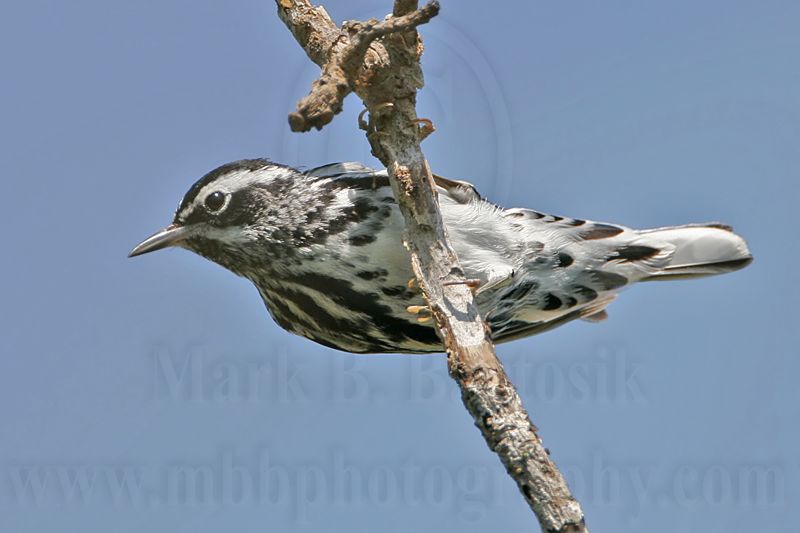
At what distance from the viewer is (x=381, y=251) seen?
17.2 feet

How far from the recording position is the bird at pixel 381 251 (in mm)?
5336

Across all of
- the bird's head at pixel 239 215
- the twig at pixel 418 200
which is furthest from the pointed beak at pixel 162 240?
the twig at pixel 418 200

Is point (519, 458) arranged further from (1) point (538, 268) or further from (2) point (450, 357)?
(1) point (538, 268)

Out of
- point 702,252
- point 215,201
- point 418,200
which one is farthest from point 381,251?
point 702,252

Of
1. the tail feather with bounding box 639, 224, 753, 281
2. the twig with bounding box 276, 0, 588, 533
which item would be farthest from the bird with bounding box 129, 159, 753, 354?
the twig with bounding box 276, 0, 588, 533

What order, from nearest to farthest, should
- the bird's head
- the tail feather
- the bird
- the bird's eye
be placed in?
the bird → the bird's head → the bird's eye → the tail feather

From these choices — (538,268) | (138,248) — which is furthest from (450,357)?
(138,248)

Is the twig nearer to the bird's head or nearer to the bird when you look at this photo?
the bird

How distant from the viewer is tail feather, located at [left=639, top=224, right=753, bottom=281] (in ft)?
19.6

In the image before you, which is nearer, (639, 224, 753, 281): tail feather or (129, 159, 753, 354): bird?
(129, 159, 753, 354): bird

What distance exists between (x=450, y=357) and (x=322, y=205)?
1.58 meters

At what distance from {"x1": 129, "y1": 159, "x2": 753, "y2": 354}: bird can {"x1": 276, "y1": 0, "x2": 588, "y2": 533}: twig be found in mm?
739

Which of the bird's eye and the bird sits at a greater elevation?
the bird's eye

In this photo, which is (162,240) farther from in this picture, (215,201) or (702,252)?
(702,252)
